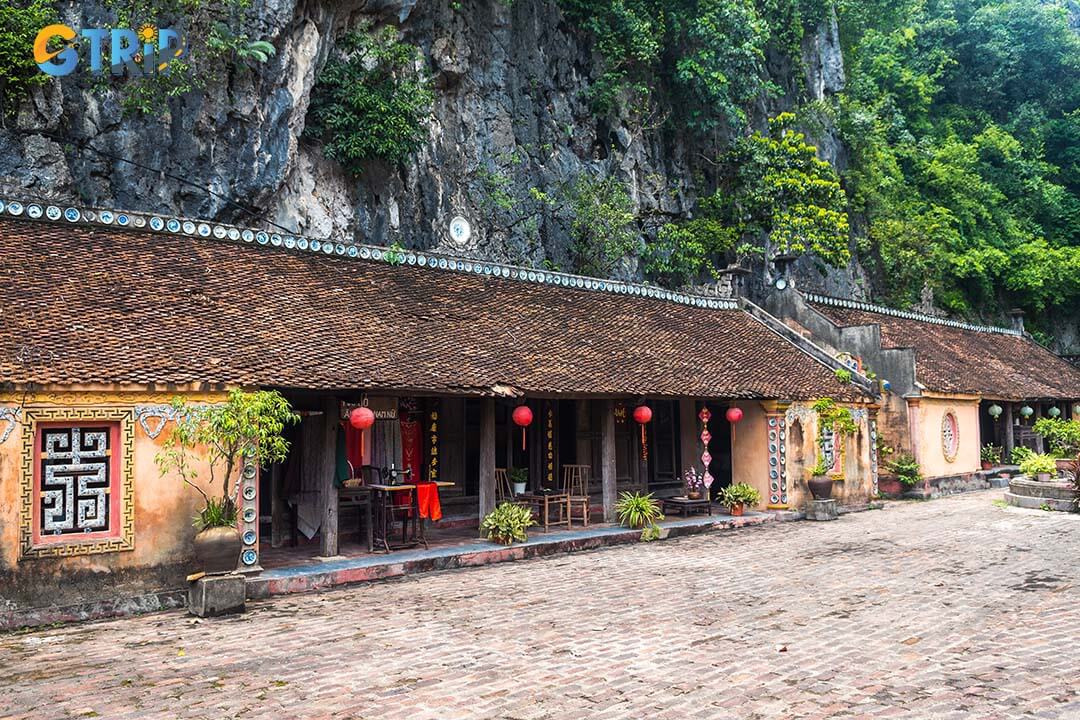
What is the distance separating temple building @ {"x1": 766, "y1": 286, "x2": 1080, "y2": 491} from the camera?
63.5ft

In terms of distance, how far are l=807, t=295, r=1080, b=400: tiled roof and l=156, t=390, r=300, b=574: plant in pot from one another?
53.0 feet

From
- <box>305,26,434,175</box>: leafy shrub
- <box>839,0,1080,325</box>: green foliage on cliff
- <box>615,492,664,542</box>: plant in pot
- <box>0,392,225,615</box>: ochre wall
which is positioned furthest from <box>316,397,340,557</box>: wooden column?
<box>839,0,1080,325</box>: green foliage on cliff

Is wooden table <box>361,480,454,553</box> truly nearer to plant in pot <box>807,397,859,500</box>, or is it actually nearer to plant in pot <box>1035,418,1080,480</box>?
plant in pot <box>807,397,859,500</box>

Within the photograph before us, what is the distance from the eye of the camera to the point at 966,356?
23.8 metres

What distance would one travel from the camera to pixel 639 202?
83.3 feet

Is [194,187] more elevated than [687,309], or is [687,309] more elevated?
[194,187]

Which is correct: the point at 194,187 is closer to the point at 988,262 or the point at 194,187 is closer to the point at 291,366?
the point at 291,366

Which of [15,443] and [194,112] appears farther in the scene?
[194,112]

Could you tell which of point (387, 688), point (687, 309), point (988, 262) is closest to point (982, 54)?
point (988, 262)

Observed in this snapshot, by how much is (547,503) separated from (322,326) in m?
4.71

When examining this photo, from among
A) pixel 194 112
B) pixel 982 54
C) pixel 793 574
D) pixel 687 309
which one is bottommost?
pixel 793 574

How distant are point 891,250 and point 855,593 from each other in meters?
24.8

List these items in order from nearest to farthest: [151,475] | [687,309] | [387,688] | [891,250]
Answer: [387,688] → [151,475] → [687,309] → [891,250]

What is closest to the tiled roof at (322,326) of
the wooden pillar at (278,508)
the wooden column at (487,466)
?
the wooden column at (487,466)
